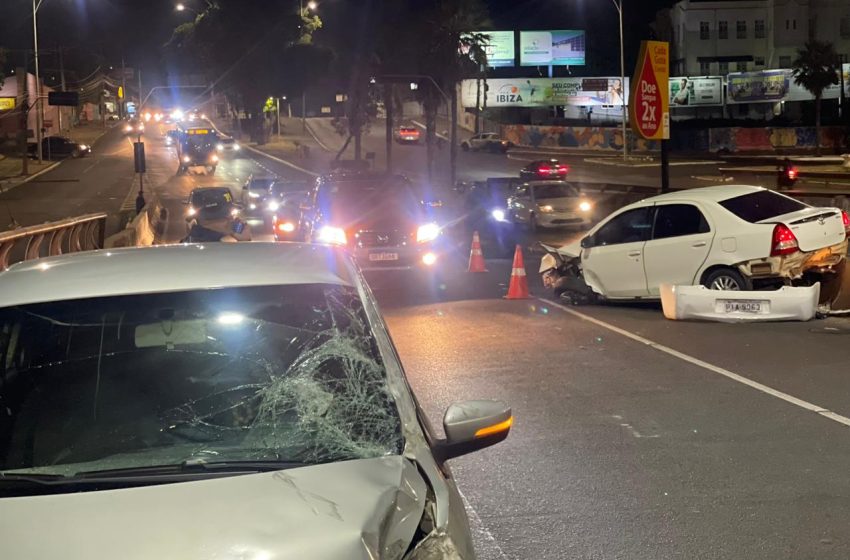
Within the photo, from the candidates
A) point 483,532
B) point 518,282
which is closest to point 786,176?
point 518,282

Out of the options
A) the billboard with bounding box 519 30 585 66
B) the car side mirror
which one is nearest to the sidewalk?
the car side mirror

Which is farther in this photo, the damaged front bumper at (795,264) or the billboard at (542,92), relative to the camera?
the billboard at (542,92)

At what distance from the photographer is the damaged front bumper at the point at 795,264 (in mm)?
12805

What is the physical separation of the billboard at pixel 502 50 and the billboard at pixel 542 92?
6697mm

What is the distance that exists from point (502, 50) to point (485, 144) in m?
33.0

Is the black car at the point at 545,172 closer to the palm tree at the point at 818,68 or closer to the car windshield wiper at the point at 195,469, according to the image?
the palm tree at the point at 818,68

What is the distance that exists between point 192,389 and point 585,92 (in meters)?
99.7

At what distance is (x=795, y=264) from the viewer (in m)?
12.8

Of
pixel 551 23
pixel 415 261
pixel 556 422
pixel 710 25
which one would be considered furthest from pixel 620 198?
pixel 551 23

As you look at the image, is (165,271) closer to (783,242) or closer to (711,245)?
(783,242)

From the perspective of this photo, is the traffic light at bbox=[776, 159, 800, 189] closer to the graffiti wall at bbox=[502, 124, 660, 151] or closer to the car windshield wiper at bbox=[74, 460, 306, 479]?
the car windshield wiper at bbox=[74, 460, 306, 479]

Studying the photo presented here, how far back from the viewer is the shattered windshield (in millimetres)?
3457

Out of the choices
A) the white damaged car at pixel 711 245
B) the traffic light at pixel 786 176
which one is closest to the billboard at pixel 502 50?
the traffic light at pixel 786 176

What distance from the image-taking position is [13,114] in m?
76.5
